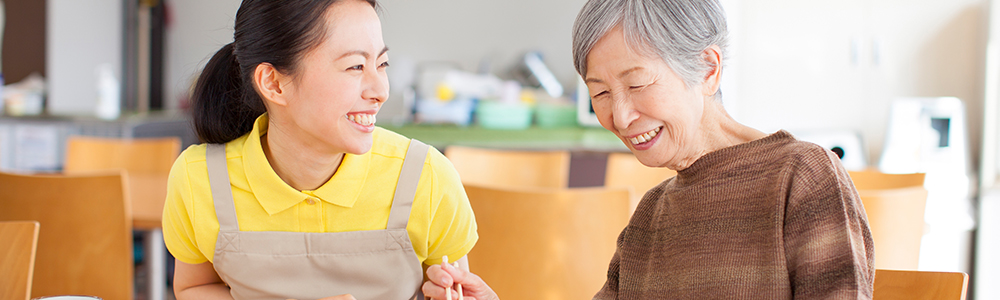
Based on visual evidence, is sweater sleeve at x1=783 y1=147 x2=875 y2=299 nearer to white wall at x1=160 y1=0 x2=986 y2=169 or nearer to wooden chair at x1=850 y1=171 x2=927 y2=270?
wooden chair at x1=850 y1=171 x2=927 y2=270

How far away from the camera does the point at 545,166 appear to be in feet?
8.18

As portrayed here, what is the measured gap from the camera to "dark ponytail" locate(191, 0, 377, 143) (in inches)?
31.7

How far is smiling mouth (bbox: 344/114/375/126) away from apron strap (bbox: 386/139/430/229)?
10cm

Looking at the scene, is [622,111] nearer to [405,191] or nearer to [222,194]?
[405,191]

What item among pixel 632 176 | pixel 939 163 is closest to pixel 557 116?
pixel 632 176

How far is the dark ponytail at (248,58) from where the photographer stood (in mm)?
806

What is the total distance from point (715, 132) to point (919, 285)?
333mm

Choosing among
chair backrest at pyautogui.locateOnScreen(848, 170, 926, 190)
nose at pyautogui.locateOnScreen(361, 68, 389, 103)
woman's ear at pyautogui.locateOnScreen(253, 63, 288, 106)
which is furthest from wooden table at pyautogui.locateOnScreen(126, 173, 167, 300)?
chair backrest at pyautogui.locateOnScreen(848, 170, 926, 190)

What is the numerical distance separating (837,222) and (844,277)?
6cm

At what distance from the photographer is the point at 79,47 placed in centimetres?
489

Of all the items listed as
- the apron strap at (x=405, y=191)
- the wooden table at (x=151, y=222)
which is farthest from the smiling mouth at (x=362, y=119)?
the wooden table at (x=151, y=222)

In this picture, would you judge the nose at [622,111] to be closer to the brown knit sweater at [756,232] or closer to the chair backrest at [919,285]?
the brown knit sweater at [756,232]

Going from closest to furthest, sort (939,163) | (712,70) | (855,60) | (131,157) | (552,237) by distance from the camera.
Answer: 1. (712,70)
2. (552,237)
3. (131,157)
4. (939,163)
5. (855,60)

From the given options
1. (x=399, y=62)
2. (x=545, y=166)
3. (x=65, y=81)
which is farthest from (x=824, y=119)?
(x=65, y=81)
